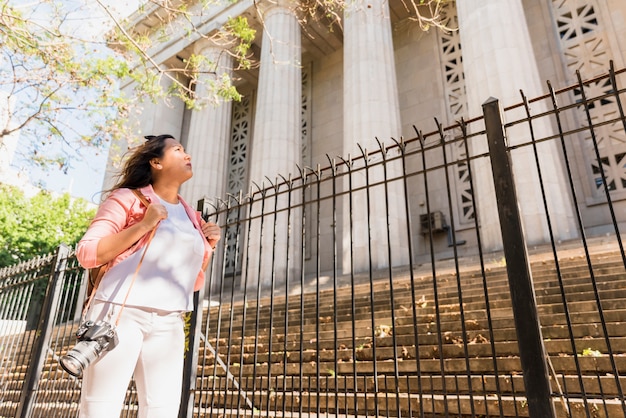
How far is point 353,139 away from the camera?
517 inches

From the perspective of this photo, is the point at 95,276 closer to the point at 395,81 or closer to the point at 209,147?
the point at 395,81

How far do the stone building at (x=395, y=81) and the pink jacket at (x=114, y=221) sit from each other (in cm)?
765

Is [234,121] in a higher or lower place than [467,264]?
higher

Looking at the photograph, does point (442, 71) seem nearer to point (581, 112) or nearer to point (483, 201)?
point (581, 112)

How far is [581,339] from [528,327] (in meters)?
2.15

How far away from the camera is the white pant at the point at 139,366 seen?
5.58ft

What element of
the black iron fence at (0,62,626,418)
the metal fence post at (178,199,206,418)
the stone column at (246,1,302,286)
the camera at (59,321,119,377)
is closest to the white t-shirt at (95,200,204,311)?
the camera at (59,321,119,377)

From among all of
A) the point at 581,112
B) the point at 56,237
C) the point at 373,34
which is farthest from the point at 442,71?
the point at 56,237

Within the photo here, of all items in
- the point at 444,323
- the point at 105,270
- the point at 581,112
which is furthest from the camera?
the point at 581,112

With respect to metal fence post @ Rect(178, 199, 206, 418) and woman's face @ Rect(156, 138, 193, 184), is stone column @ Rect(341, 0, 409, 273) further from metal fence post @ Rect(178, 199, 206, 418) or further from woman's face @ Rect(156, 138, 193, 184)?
woman's face @ Rect(156, 138, 193, 184)

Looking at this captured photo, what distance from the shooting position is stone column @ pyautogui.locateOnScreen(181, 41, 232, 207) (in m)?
17.3

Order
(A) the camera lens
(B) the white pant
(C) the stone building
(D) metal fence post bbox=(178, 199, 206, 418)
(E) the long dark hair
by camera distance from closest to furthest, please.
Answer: (A) the camera lens, (B) the white pant, (E) the long dark hair, (D) metal fence post bbox=(178, 199, 206, 418), (C) the stone building

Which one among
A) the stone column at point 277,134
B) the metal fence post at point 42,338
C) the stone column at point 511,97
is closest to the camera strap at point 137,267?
the metal fence post at point 42,338

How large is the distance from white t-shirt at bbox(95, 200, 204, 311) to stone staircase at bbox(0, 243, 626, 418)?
1.21m
